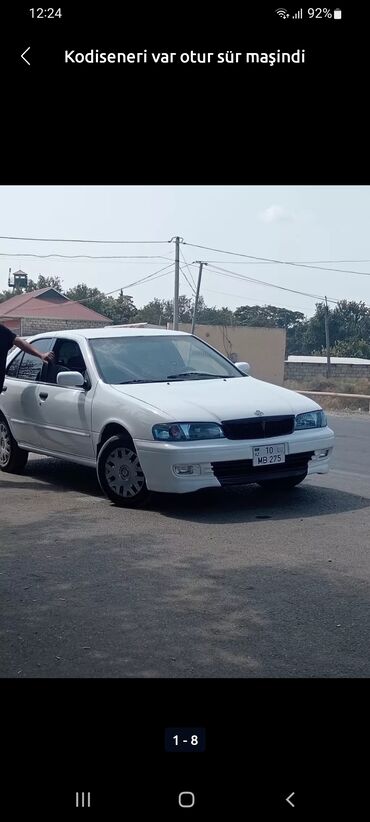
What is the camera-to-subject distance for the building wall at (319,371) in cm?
5694

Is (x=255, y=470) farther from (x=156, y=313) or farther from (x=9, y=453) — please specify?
(x=156, y=313)

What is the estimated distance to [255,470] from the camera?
24.3 ft

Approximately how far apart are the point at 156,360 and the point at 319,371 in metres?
51.3

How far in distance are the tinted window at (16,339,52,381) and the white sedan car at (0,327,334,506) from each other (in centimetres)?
2

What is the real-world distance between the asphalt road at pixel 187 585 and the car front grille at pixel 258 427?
1.97ft

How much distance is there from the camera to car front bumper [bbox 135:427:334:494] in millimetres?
7137

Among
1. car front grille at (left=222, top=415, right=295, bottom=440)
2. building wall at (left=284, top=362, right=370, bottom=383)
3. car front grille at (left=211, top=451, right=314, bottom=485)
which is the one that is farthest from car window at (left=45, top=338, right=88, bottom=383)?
building wall at (left=284, top=362, right=370, bottom=383)

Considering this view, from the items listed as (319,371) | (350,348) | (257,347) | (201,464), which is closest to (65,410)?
(201,464)

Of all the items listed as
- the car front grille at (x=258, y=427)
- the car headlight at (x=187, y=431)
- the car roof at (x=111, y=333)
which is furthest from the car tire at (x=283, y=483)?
the car roof at (x=111, y=333)

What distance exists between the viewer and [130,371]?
8352 mm
